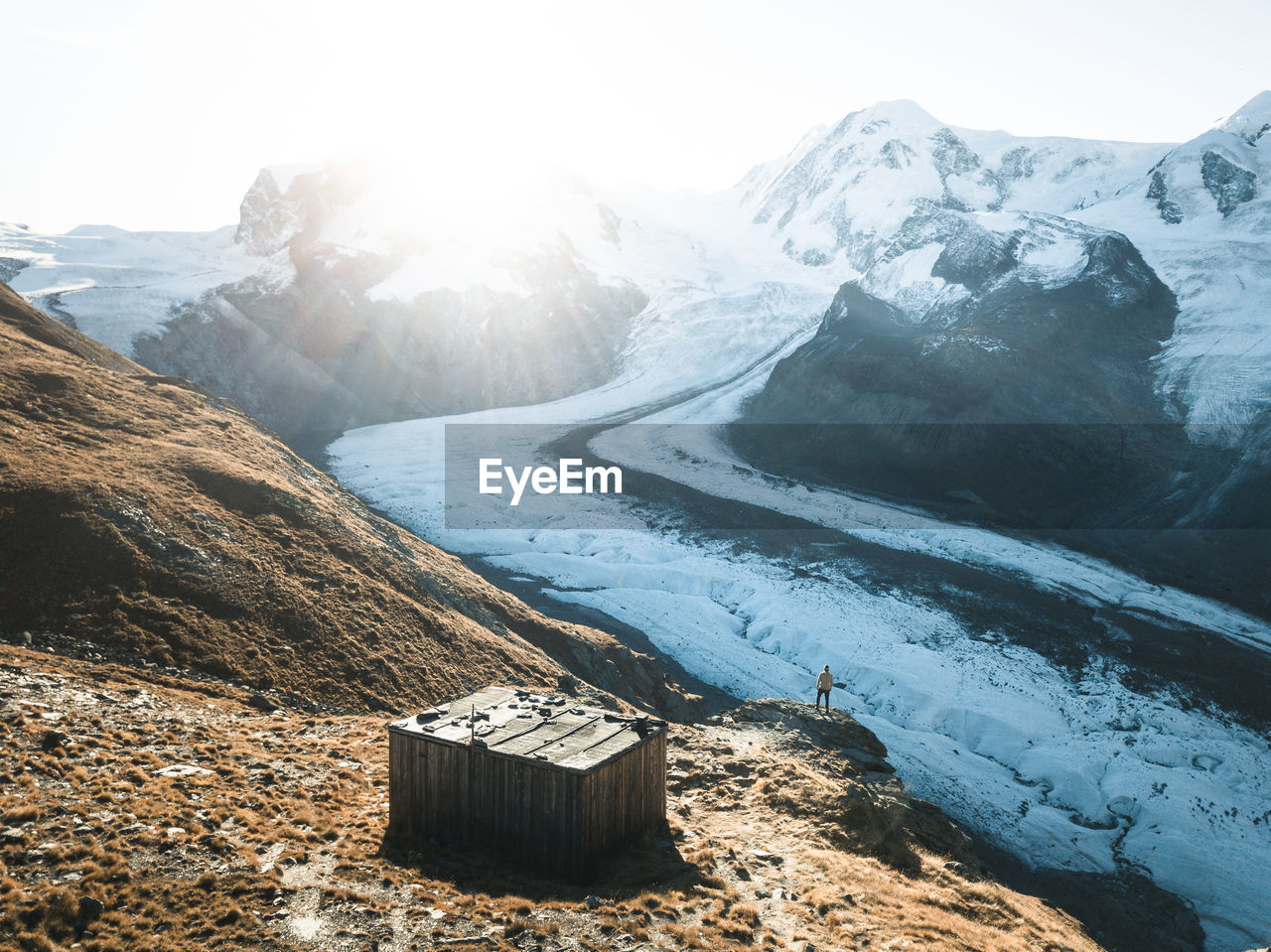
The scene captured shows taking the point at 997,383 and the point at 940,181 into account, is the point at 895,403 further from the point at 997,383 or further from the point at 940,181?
the point at 940,181

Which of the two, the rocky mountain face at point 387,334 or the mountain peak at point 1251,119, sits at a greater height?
the mountain peak at point 1251,119

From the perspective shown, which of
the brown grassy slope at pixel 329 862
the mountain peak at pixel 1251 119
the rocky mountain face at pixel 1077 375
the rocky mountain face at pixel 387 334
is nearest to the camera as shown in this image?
the brown grassy slope at pixel 329 862

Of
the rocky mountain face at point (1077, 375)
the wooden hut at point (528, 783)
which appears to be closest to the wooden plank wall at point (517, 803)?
the wooden hut at point (528, 783)

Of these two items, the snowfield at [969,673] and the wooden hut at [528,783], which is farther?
the snowfield at [969,673]

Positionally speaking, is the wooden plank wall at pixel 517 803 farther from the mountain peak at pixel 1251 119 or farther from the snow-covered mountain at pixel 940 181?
the snow-covered mountain at pixel 940 181

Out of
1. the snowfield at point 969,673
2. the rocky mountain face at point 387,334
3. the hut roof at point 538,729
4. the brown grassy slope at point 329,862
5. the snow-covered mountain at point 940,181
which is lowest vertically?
the snowfield at point 969,673

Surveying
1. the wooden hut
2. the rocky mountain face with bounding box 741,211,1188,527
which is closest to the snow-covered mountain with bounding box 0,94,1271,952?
the rocky mountain face with bounding box 741,211,1188,527

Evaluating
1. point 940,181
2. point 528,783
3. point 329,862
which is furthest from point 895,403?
point 940,181

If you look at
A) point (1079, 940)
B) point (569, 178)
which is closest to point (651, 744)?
point (1079, 940)
